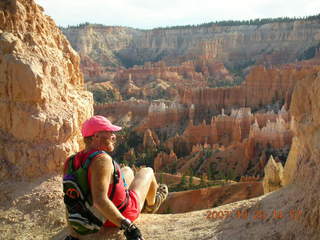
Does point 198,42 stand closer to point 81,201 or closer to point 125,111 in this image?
point 125,111

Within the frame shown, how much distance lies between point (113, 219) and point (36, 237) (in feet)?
6.63

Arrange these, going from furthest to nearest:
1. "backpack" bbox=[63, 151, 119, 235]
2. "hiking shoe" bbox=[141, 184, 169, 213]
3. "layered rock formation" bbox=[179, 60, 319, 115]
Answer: "layered rock formation" bbox=[179, 60, 319, 115] < "hiking shoe" bbox=[141, 184, 169, 213] < "backpack" bbox=[63, 151, 119, 235]

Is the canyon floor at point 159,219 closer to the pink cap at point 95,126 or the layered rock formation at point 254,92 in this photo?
the pink cap at point 95,126

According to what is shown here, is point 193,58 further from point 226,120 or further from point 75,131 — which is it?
point 75,131

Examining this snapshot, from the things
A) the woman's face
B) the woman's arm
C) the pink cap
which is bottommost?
the woman's arm

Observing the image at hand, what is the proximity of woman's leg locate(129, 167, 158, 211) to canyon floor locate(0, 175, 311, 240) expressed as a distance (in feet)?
0.75

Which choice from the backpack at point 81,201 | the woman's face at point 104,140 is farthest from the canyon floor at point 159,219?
the woman's face at point 104,140

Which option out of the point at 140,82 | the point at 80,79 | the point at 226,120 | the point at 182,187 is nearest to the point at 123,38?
the point at 140,82

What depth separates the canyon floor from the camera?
371 centimetres

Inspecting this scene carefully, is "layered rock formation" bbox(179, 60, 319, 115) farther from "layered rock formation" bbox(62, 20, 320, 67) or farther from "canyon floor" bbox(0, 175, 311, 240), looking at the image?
"layered rock formation" bbox(62, 20, 320, 67)

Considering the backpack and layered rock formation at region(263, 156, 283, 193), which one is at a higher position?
the backpack

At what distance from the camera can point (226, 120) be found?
115ft
